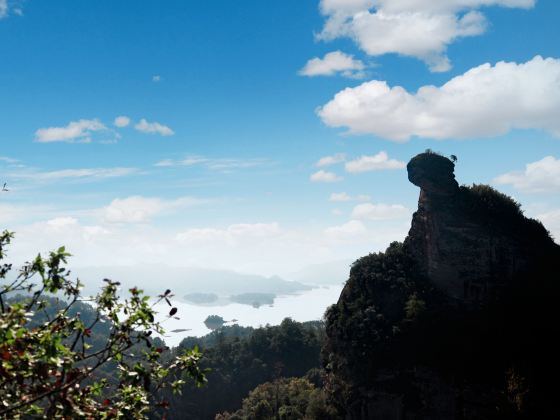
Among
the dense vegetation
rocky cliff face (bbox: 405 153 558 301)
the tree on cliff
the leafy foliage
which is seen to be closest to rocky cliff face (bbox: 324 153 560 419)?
rocky cliff face (bbox: 405 153 558 301)

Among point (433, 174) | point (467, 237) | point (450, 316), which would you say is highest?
point (433, 174)

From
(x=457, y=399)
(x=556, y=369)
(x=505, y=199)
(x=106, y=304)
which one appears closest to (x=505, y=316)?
(x=556, y=369)

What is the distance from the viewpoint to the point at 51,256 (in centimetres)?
864

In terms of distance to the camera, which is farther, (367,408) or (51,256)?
(367,408)

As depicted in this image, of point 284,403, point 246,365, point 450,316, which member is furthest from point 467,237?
point 246,365

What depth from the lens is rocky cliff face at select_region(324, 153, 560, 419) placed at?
41.4 metres

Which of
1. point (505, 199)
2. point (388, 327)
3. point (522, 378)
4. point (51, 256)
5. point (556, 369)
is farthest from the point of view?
point (505, 199)

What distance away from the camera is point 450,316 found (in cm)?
4728

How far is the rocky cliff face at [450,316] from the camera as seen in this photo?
41.4 meters

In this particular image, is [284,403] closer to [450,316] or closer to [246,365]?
[450,316]

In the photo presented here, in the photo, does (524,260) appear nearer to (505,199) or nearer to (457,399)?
(505,199)

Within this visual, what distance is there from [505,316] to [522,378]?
8.39m

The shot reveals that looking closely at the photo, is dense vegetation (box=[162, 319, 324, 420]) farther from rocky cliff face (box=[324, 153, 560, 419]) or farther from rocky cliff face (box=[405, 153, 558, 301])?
rocky cliff face (box=[405, 153, 558, 301])

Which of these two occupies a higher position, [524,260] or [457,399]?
[524,260]
